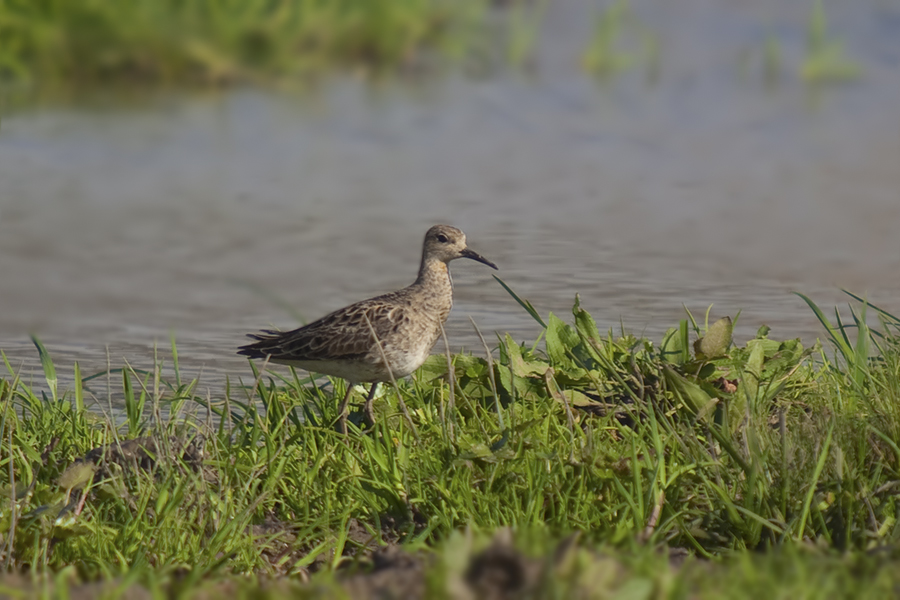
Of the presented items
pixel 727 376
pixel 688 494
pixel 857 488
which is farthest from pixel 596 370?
pixel 857 488

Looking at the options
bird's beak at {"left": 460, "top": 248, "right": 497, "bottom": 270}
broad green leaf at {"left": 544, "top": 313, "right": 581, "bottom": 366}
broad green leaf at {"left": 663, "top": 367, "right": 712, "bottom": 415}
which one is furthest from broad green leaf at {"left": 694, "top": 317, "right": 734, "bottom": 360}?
bird's beak at {"left": 460, "top": 248, "right": 497, "bottom": 270}

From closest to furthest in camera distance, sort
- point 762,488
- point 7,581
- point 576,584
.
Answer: point 576,584 → point 7,581 → point 762,488

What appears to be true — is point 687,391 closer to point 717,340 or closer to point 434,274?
point 717,340

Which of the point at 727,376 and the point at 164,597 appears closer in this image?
the point at 164,597

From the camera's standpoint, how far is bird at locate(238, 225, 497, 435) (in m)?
5.95

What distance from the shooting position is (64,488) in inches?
170

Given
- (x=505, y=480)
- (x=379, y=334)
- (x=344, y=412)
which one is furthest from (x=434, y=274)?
(x=505, y=480)

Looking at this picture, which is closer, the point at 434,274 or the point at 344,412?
the point at 344,412

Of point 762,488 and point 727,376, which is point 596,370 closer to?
point 727,376

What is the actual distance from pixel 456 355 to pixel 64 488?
2.21 metres

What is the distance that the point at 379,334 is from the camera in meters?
6.11

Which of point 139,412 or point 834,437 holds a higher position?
point 834,437

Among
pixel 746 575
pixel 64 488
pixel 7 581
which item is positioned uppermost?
pixel 746 575

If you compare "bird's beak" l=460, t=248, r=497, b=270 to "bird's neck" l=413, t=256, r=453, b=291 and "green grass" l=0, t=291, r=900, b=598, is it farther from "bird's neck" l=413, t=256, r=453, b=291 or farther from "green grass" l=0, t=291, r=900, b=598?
"green grass" l=0, t=291, r=900, b=598
